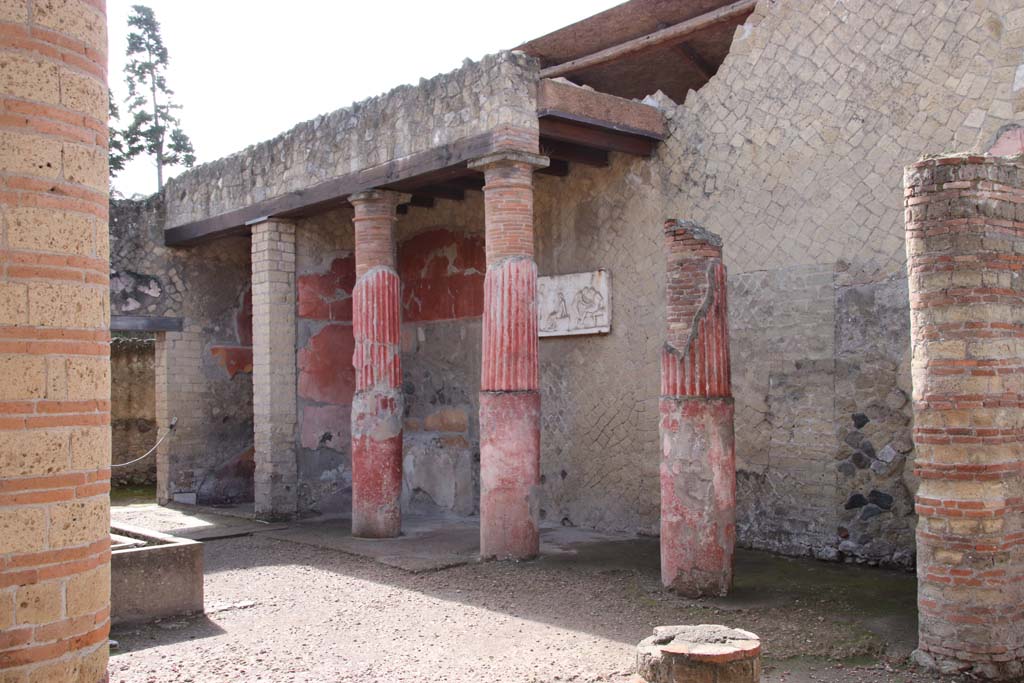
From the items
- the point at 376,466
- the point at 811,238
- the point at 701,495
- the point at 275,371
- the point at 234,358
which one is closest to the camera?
the point at 701,495

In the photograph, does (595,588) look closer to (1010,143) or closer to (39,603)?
(1010,143)

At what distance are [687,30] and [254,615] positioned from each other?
5866 millimetres

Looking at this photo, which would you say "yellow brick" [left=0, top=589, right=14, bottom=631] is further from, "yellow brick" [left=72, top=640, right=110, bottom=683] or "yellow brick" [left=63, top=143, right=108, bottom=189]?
"yellow brick" [left=63, top=143, right=108, bottom=189]

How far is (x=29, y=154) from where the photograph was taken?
2.67m

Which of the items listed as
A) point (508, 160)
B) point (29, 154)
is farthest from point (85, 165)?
point (508, 160)

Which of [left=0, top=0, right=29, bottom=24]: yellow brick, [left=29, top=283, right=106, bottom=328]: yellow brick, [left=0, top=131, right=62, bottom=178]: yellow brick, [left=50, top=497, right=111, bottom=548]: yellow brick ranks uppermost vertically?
[left=0, top=0, right=29, bottom=24]: yellow brick

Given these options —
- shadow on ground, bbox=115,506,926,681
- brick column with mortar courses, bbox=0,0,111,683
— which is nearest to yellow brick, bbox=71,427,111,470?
brick column with mortar courses, bbox=0,0,111,683

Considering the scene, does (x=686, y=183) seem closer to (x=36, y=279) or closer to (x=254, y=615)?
(x=254, y=615)

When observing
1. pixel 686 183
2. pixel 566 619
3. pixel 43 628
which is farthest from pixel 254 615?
pixel 686 183

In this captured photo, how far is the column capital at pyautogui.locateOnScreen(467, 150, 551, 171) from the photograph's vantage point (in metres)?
7.23

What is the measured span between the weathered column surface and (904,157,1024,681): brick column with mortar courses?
5060 mm

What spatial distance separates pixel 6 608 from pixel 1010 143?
602 centimetres

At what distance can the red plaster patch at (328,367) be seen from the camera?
33.5 ft

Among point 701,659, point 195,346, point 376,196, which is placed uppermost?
point 376,196
